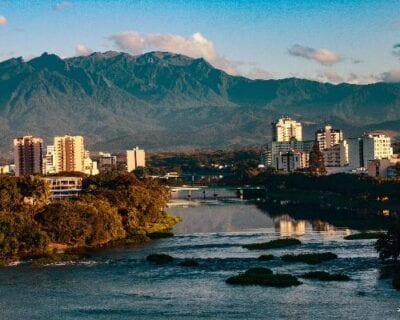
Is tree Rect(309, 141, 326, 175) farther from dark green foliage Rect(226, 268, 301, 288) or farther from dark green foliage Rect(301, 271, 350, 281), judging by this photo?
dark green foliage Rect(226, 268, 301, 288)

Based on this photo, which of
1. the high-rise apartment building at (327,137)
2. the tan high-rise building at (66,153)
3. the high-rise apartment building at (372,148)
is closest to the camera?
the high-rise apartment building at (372,148)

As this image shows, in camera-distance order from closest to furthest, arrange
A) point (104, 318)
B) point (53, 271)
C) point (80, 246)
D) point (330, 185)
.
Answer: point (104, 318), point (53, 271), point (80, 246), point (330, 185)

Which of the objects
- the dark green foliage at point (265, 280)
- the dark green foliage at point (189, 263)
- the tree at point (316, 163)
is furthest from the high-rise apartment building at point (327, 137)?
the dark green foliage at point (265, 280)

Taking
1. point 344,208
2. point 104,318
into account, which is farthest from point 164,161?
point 104,318

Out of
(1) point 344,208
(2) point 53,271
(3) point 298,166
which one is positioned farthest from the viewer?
(3) point 298,166

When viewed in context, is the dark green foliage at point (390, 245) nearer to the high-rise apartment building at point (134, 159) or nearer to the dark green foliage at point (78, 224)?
the dark green foliage at point (78, 224)

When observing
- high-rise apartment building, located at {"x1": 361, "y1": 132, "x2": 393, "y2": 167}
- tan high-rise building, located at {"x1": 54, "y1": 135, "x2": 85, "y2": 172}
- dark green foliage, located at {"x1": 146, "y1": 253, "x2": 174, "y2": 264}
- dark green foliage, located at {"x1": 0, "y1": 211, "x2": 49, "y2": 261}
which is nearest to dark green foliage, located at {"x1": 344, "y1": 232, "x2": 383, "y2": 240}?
dark green foliage, located at {"x1": 146, "y1": 253, "x2": 174, "y2": 264}

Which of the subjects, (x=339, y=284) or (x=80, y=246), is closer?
(x=339, y=284)

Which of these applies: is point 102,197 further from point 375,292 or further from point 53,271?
point 375,292
